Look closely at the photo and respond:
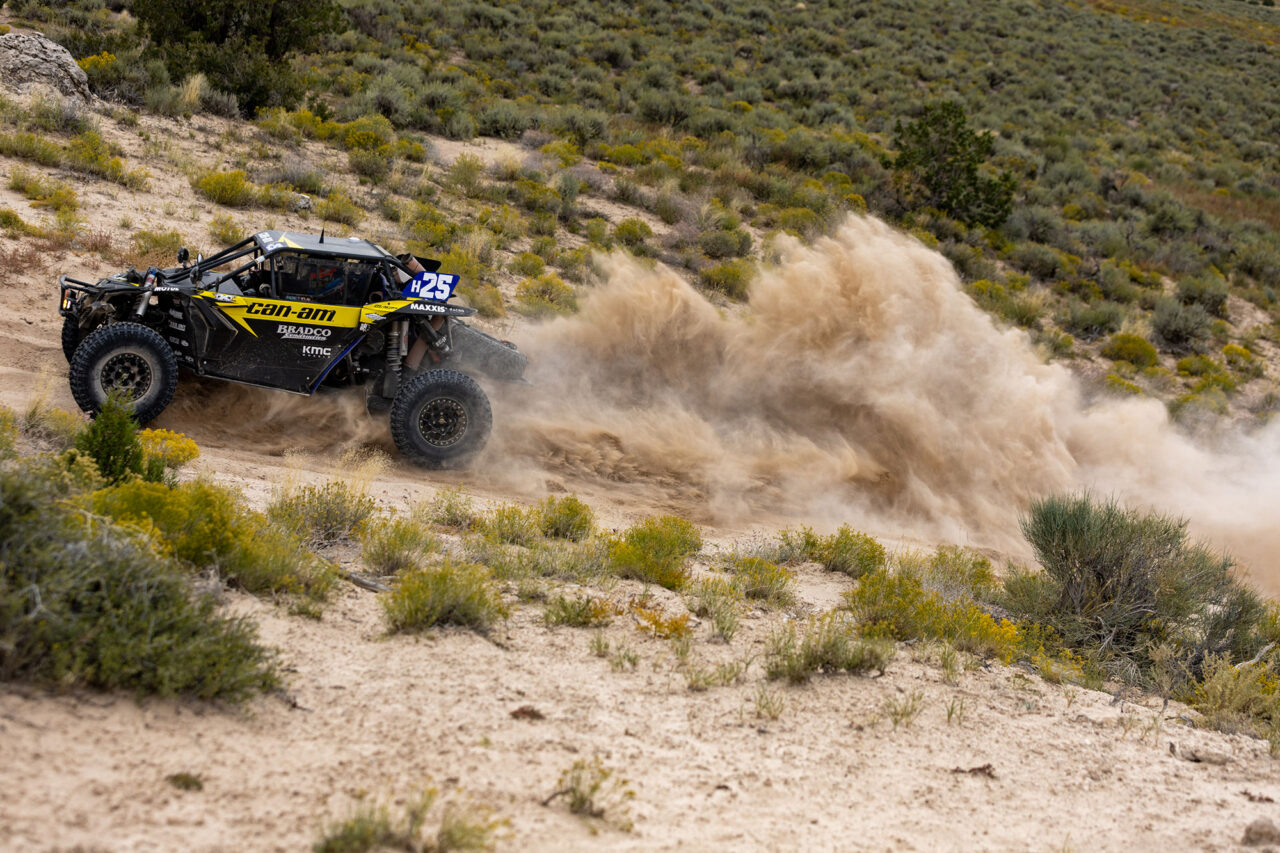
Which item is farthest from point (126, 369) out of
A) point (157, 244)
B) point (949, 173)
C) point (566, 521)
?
point (949, 173)

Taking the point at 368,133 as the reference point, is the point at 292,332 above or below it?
below

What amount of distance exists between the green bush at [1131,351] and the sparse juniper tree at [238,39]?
1844 cm

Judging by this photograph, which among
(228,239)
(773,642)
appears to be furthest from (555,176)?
(773,642)

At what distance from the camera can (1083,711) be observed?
6.30 meters

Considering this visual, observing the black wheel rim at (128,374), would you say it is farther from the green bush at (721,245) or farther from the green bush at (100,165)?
the green bush at (721,245)

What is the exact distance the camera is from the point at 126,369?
824 cm

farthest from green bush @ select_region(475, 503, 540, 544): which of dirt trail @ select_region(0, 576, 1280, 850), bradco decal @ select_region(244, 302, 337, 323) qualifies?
bradco decal @ select_region(244, 302, 337, 323)

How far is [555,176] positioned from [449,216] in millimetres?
3542

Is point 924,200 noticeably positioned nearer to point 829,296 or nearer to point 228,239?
point 829,296

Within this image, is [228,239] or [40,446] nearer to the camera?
[40,446]

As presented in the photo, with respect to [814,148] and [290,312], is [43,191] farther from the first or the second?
[814,148]

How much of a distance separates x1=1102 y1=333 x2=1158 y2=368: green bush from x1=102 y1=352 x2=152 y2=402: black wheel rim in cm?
1890

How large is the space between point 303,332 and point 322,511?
2480 millimetres

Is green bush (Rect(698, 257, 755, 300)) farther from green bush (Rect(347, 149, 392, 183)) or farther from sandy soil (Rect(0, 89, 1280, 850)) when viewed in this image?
sandy soil (Rect(0, 89, 1280, 850))
